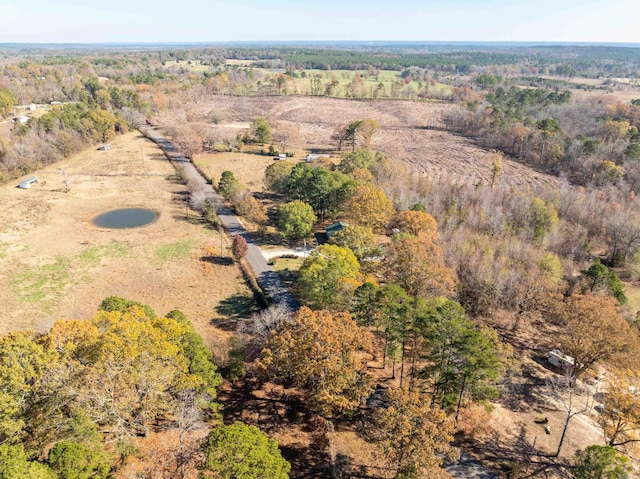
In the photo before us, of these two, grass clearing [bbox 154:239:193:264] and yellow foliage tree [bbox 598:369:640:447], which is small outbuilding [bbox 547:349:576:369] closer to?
yellow foliage tree [bbox 598:369:640:447]

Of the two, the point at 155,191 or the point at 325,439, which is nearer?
the point at 325,439

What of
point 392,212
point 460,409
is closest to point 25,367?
point 460,409

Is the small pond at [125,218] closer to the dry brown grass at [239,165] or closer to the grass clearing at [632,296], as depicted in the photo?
the dry brown grass at [239,165]

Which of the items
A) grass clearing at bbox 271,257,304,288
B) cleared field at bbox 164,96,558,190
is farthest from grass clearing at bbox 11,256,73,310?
cleared field at bbox 164,96,558,190

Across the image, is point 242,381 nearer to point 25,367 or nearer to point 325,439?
point 325,439

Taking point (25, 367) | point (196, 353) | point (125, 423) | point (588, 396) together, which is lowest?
point (588, 396)

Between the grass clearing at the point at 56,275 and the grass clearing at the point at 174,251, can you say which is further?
the grass clearing at the point at 174,251

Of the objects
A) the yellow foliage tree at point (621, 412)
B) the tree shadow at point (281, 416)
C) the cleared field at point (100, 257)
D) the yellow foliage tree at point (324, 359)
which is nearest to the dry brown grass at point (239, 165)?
the cleared field at point (100, 257)

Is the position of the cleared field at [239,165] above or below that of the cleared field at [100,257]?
above
